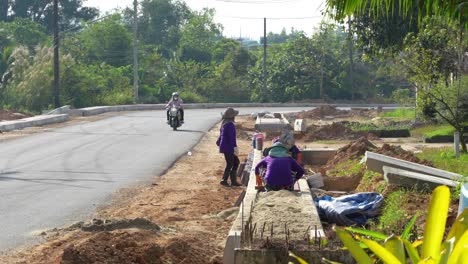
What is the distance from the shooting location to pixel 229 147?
17016mm

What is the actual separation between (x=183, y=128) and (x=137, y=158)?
13.2 metres

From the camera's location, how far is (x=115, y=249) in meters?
8.48

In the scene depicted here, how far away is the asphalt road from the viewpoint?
40.8 ft

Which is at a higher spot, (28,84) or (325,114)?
(28,84)

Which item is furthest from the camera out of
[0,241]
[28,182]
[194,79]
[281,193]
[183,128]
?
[194,79]

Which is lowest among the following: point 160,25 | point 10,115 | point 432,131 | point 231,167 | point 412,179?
point 432,131

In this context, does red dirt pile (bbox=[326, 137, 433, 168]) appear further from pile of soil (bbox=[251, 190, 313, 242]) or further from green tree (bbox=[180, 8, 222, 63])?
green tree (bbox=[180, 8, 222, 63])

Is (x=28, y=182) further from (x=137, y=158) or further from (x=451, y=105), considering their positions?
(x=451, y=105)

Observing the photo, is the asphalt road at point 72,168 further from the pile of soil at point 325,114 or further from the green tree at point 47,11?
the green tree at point 47,11

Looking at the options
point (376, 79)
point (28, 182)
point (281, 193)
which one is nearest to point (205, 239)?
point (281, 193)

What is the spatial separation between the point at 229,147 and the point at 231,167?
37 centimetres

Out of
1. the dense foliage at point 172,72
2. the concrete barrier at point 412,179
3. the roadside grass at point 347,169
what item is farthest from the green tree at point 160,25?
the concrete barrier at point 412,179

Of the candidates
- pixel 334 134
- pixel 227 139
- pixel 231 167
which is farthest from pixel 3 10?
pixel 231 167

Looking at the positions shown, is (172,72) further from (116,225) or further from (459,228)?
(459,228)
